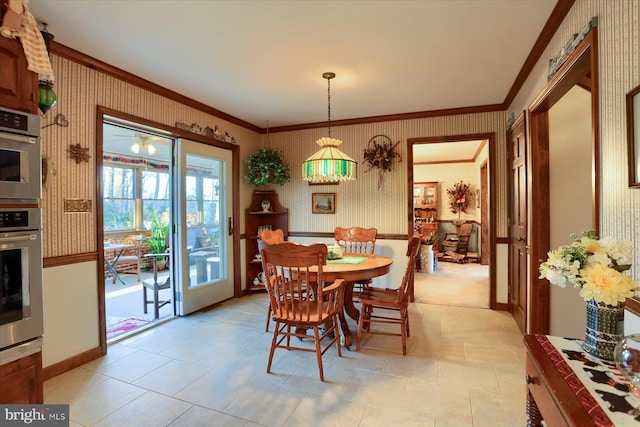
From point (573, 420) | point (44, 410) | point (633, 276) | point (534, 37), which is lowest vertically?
point (44, 410)

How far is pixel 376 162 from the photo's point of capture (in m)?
4.32

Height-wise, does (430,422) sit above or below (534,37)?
below

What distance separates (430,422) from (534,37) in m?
2.77

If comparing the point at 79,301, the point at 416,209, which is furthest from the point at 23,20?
the point at 416,209

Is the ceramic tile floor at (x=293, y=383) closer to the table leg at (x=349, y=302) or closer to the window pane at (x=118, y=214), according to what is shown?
the table leg at (x=349, y=302)

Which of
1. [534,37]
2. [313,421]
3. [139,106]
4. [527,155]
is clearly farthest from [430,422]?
[139,106]

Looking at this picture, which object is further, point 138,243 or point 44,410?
point 138,243

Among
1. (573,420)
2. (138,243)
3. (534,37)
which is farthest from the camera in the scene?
(138,243)

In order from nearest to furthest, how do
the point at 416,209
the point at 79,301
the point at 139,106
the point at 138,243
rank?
the point at 79,301
the point at 139,106
the point at 138,243
the point at 416,209

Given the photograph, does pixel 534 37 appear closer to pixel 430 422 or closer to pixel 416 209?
pixel 430 422

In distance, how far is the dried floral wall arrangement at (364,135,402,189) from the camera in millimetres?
4297

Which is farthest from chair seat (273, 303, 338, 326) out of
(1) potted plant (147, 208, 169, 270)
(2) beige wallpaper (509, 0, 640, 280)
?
(1) potted plant (147, 208, 169, 270)

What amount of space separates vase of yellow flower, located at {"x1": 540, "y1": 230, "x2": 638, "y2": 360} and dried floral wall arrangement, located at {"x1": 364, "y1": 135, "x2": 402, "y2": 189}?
321cm

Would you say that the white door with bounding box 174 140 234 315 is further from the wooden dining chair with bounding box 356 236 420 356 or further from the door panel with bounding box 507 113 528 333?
the door panel with bounding box 507 113 528 333
